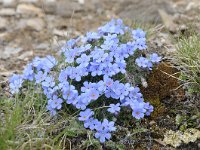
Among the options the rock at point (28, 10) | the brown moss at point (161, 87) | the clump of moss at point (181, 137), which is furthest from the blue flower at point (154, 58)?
the rock at point (28, 10)

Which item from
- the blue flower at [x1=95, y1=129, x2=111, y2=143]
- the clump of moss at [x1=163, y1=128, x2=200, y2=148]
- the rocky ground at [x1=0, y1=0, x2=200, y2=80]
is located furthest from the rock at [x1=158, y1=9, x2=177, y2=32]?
the blue flower at [x1=95, y1=129, x2=111, y2=143]

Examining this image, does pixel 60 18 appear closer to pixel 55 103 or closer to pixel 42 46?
pixel 42 46

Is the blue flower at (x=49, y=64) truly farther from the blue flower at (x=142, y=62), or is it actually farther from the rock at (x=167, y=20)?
the rock at (x=167, y=20)

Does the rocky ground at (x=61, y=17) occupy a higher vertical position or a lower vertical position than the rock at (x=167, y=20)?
lower

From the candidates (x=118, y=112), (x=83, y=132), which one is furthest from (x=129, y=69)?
(x=83, y=132)

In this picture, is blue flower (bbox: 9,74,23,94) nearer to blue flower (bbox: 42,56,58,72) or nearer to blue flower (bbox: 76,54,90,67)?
blue flower (bbox: 42,56,58,72)

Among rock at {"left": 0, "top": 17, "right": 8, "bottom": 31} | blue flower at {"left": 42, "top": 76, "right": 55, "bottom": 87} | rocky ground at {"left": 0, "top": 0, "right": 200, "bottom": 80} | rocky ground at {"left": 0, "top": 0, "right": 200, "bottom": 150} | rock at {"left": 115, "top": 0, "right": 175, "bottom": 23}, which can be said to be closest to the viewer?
blue flower at {"left": 42, "top": 76, "right": 55, "bottom": 87}

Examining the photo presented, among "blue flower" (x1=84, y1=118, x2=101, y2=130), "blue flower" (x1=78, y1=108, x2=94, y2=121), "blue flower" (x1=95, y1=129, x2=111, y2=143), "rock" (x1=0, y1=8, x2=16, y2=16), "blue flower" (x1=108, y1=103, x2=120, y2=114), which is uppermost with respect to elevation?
"blue flower" (x1=108, y1=103, x2=120, y2=114)
